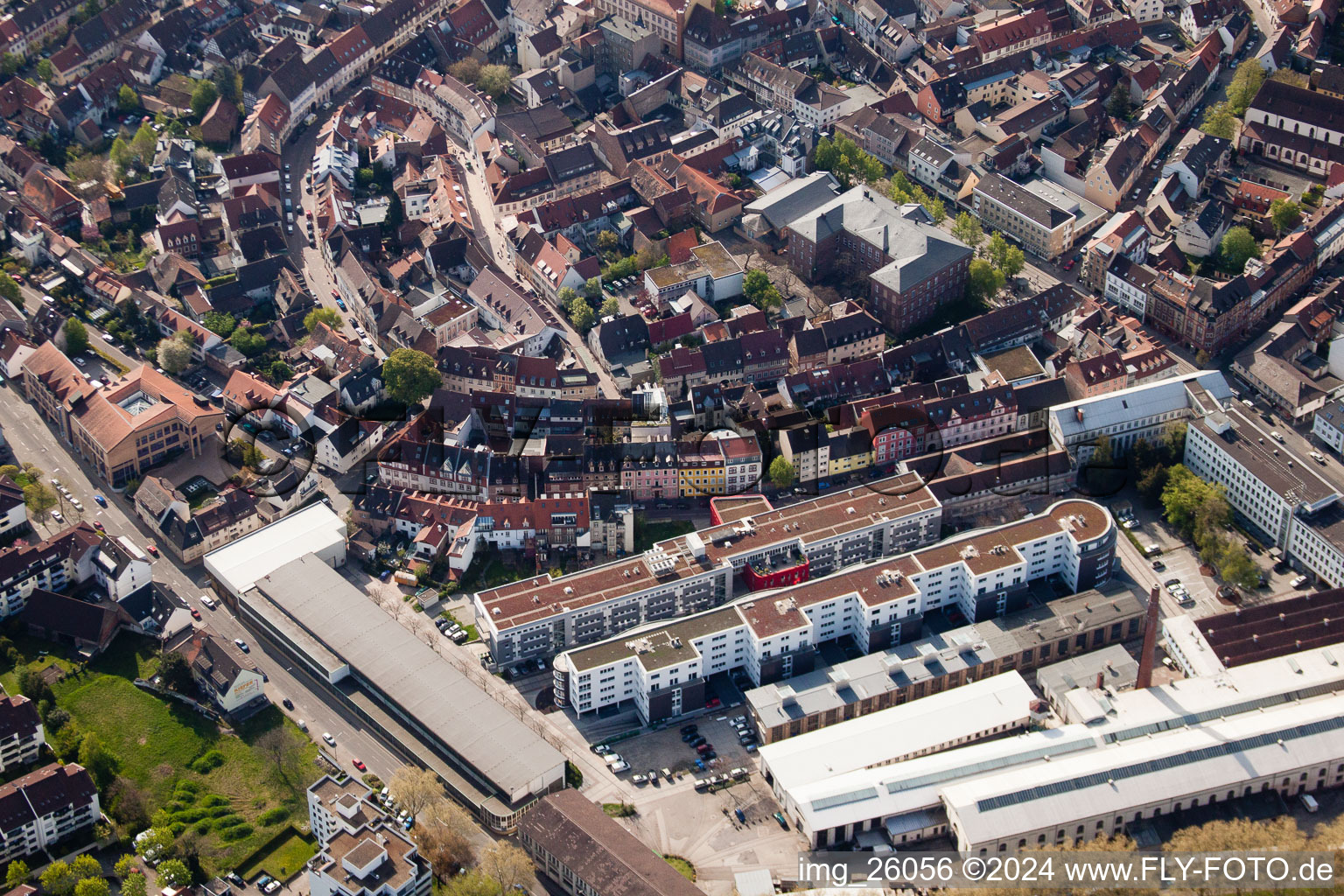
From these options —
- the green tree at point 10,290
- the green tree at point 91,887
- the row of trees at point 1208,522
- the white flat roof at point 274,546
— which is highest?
the green tree at point 10,290

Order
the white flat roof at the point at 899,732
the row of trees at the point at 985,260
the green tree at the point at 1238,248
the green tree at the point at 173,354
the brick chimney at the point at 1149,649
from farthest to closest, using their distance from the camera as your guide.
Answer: the green tree at the point at 1238,248 → the row of trees at the point at 985,260 → the green tree at the point at 173,354 → the brick chimney at the point at 1149,649 → the white flat roof at the point at 899,732

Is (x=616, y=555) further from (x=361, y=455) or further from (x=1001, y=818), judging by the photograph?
(x=1001, y=818)

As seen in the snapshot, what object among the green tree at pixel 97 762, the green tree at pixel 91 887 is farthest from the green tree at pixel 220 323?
the green tree at pixel 91 887

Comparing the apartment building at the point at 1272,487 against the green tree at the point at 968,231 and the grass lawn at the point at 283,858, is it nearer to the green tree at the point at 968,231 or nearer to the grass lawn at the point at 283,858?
the green tree at the point at 968,231

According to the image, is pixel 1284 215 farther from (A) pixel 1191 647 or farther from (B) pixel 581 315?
(B) pixel 581 315

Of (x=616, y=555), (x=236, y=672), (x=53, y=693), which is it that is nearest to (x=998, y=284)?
(x=616, y=555)

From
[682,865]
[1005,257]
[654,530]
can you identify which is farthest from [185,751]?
[1005,257]

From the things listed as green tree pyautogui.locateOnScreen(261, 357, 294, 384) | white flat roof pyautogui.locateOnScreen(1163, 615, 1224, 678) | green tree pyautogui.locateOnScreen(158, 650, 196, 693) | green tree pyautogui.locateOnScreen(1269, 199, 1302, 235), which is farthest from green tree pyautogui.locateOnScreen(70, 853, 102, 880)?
green tree pyautogui.locateOnScreen(1269, 199, 1302, 235)
